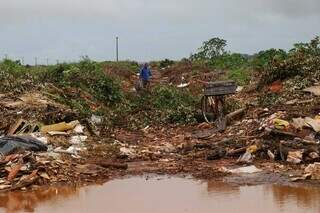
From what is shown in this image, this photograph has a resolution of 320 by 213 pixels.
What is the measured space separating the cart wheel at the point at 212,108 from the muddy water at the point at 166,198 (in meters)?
6.04

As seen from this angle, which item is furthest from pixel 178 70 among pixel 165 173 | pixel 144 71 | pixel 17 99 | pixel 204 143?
pixel 165 173

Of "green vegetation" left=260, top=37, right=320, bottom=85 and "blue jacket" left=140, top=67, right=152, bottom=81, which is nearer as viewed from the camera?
"green vegetation" left=260, top=37, right=320, bottom=85

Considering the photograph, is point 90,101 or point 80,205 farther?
point 90,101

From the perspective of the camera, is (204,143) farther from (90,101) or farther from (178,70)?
(178,70)

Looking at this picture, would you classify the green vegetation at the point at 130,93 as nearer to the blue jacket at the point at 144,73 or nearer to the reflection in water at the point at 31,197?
the blue jacket at the point at 144,73

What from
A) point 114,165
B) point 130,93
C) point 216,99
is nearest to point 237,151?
point 114,165

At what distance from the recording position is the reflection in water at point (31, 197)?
9198 millimetres

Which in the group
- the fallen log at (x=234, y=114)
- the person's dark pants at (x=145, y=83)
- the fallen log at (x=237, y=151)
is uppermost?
the person's dark pants at (x=145, y=83)

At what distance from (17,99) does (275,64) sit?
8722mm

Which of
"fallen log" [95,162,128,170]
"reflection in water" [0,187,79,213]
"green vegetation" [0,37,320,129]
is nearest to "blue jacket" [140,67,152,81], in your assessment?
"green vegetation" [0,37,320,129]

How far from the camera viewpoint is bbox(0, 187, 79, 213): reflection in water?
9.20 meters

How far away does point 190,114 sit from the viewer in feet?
56.4

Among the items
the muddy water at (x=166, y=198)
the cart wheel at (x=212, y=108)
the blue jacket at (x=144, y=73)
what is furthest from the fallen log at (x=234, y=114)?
the blue jacket at (x=144, y=73)

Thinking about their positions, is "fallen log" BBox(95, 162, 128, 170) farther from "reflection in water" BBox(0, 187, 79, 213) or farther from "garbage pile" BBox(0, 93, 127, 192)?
"reflection in water" BBox(0, 187, 79, 213)
